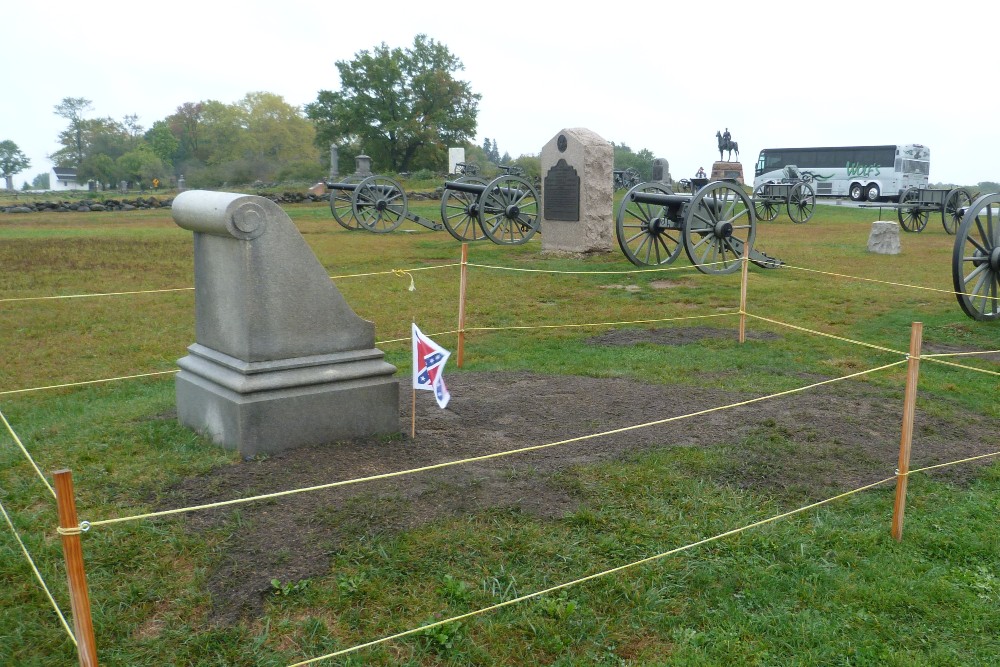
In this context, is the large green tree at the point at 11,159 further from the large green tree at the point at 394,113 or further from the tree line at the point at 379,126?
the large green tree at the point at 394,113

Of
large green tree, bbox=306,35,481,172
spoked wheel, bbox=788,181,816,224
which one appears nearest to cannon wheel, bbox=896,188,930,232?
spoked wheel, bbox=788,181,816,224

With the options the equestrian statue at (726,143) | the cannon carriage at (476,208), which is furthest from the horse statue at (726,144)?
the cannon carriage at (476,208)

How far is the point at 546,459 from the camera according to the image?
4.99 m

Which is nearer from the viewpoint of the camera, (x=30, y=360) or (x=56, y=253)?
(x=30, y=360)

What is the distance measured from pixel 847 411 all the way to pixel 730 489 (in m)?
1.96

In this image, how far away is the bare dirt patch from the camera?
3889mm

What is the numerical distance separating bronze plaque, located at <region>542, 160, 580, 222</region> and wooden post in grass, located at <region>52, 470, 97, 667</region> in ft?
41.7

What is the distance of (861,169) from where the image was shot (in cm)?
3744

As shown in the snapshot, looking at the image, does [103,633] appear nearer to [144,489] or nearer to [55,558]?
[55,558]

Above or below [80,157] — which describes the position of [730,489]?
below

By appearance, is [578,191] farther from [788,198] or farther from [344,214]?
[788,198]

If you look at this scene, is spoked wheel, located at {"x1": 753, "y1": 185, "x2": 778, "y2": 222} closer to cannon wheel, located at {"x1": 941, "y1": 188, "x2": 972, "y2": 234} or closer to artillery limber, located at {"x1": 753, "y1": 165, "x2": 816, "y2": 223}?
artillery limber, located at {"x1": 753, "y1": 165, "x2": 816, "y2": 223}

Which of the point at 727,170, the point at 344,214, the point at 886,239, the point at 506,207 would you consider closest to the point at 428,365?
the point at 506,207

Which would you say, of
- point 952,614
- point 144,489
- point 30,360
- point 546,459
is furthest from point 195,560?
point 30,360
